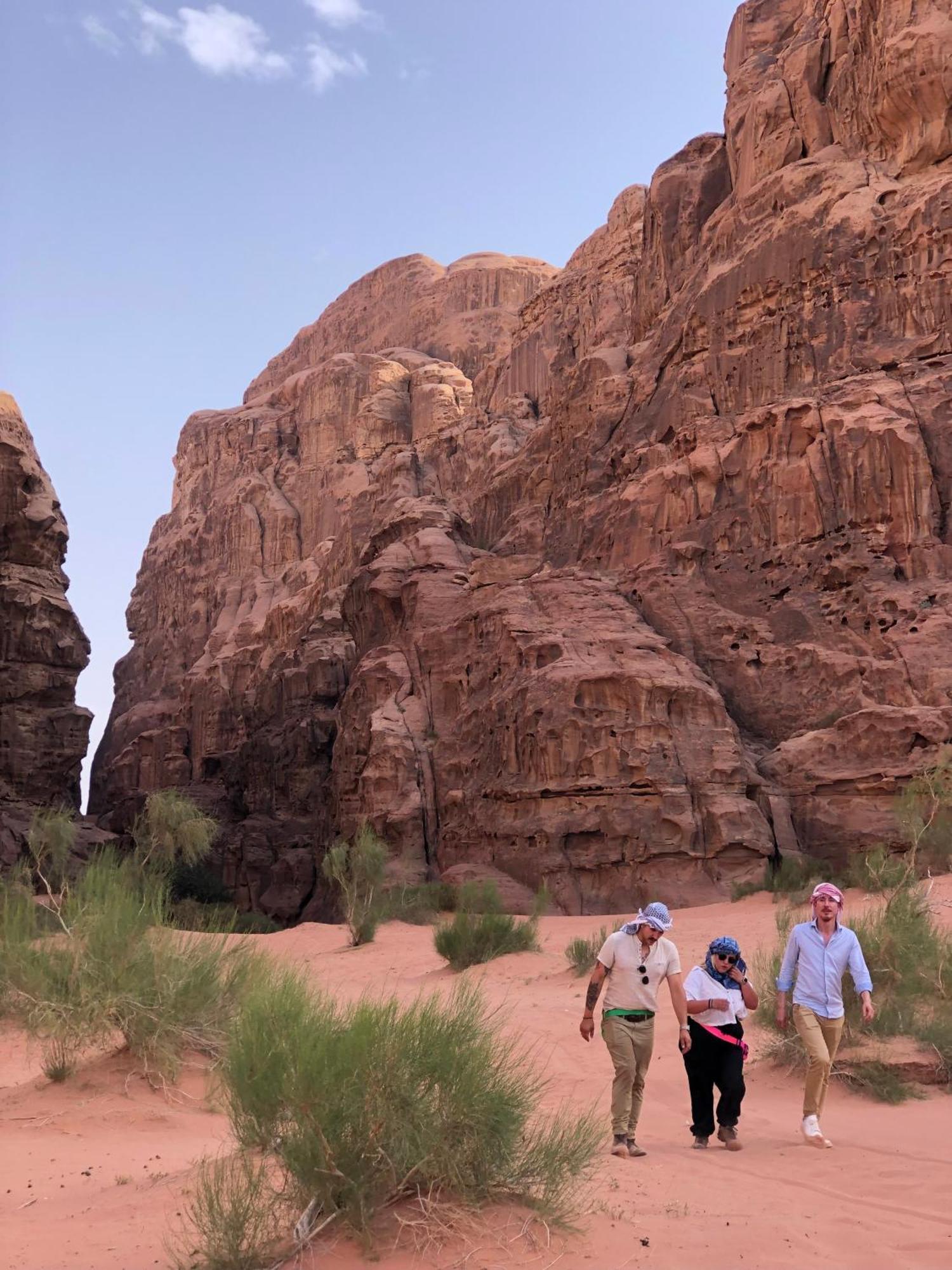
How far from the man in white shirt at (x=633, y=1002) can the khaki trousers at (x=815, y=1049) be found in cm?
74


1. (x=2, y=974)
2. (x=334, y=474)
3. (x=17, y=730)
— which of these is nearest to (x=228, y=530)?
(x=334, y=474)

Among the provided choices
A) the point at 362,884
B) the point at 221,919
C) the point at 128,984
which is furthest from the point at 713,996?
the point at 362,884

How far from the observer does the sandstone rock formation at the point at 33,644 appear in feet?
120

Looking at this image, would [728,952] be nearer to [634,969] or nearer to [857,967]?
[634,969]

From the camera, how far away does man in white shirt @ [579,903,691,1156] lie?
6.09 metres

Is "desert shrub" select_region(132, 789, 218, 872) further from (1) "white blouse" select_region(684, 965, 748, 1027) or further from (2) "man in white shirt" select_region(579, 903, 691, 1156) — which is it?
(1) "white blouse" select_region(684, 965, 748, 1027)

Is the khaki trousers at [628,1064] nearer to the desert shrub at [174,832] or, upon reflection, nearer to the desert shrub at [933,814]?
the desert shrub at [933,814]

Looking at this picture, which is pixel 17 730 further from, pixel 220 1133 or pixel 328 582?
pixel 220 1133

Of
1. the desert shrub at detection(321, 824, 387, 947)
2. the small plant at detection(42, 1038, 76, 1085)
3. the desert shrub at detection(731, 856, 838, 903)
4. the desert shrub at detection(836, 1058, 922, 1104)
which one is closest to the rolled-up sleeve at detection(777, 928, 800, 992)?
the desert shrub at detection(836, 1058, 922, 1104)

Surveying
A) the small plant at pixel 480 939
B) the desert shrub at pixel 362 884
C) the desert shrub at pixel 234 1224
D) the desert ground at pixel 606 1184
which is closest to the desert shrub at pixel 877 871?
the small plant at pixel 480 939

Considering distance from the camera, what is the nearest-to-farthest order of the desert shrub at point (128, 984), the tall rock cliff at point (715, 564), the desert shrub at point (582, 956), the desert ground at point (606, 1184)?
the desert ground at point (606, 1184) → the desert shrub at point (128, 984) → the desert shrub at point (582, 956) → the tall rock cliff at point (715, 564)

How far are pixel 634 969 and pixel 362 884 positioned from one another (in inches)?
593

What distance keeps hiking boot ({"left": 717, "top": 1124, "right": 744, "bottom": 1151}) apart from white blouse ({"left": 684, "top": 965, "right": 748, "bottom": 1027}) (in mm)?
599

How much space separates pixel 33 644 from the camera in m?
37.6
